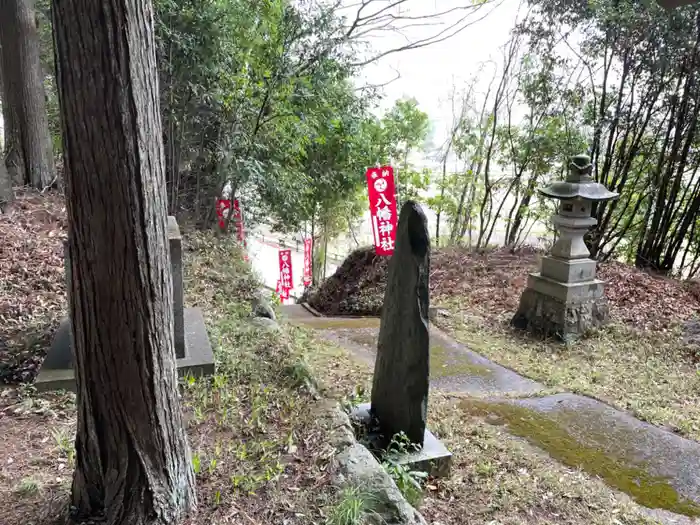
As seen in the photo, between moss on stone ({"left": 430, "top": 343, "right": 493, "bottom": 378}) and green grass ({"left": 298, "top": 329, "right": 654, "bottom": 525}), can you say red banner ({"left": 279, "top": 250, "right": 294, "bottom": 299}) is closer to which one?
moss on stone ({"left": 430, "top": 343, "right": 493, "bottom": 378})

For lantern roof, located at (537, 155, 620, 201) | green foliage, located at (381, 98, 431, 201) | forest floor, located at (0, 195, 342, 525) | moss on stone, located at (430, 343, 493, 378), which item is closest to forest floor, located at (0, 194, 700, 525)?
forest floor, located at (0, 195, 342, 525)

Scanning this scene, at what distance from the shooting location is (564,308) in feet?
19.4

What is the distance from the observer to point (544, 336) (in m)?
6.13

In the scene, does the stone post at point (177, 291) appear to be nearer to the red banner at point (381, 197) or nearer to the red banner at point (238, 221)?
the red banner at point (238, 221)

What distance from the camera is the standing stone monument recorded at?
2820 millimetres

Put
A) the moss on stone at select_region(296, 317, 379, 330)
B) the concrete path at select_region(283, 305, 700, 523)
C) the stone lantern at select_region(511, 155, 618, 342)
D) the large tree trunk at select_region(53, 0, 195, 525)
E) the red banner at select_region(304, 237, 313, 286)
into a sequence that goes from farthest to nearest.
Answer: the red banner at select_region(304, 237, 313, 286) < the moss on stone at select_region(296, 317, 379, 330) < the stone lantern at select_region(511, 155, 618, 342) < the concrete path at select_region(283, 305, 700, 523) < the large tree trunk at select_region(53, 0, 195, 525)

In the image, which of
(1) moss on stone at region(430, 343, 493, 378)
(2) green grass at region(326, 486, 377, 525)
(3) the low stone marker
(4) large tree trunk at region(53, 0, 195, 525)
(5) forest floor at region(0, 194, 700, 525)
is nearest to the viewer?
(4) large tree trunk at region(53, 0, 195, 525)

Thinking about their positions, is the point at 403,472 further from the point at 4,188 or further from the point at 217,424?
the point at 4,188

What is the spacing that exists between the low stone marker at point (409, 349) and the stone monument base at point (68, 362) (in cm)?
114

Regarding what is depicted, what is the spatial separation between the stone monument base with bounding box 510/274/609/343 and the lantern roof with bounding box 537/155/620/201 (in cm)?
107

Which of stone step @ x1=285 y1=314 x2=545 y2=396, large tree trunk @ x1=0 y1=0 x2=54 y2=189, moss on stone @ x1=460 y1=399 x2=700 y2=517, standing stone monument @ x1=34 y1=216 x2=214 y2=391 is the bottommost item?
moss on stone @ x1=460 y1=399 x2=700 y2=517

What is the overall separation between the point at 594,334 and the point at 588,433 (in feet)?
Result: 8.71

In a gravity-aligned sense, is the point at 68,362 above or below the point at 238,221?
below

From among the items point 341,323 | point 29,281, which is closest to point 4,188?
point 29,281
